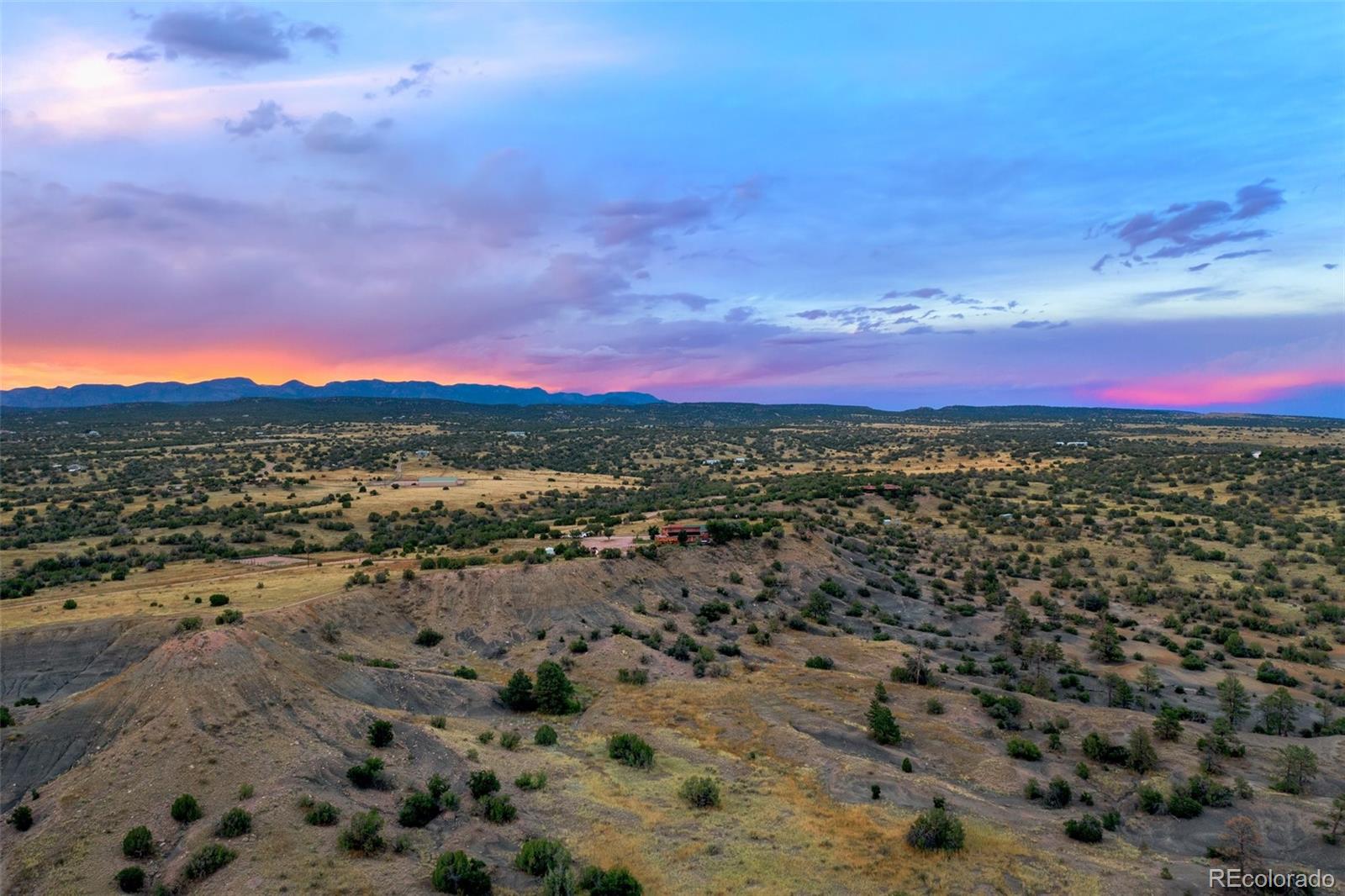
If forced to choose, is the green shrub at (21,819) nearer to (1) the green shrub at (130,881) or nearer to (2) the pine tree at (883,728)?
(1) the green shrub at (130,881)

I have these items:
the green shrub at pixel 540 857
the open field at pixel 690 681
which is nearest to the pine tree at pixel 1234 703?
the open field at pixel 690 681

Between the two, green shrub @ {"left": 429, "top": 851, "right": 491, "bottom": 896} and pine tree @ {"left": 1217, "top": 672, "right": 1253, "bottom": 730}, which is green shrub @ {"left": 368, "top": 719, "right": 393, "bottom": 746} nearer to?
green shrub @ {"left": 429, "top": 851, "right": 491, "bottom": 896}

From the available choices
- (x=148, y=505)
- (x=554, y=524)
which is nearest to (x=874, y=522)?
(x=554, y=524)

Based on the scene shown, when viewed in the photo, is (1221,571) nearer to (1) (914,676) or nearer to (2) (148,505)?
(1) (914,676)

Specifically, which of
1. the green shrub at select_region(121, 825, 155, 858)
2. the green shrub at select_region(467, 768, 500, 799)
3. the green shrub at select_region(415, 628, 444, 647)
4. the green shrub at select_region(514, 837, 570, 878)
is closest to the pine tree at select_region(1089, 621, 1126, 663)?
the green shrub at select_region(514, 837, 570, 878)

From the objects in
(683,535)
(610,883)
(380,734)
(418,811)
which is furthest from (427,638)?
(610,883)

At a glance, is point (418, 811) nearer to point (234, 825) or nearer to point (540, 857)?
point (540, 857)

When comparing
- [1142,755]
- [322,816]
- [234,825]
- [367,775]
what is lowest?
[1142,755]
